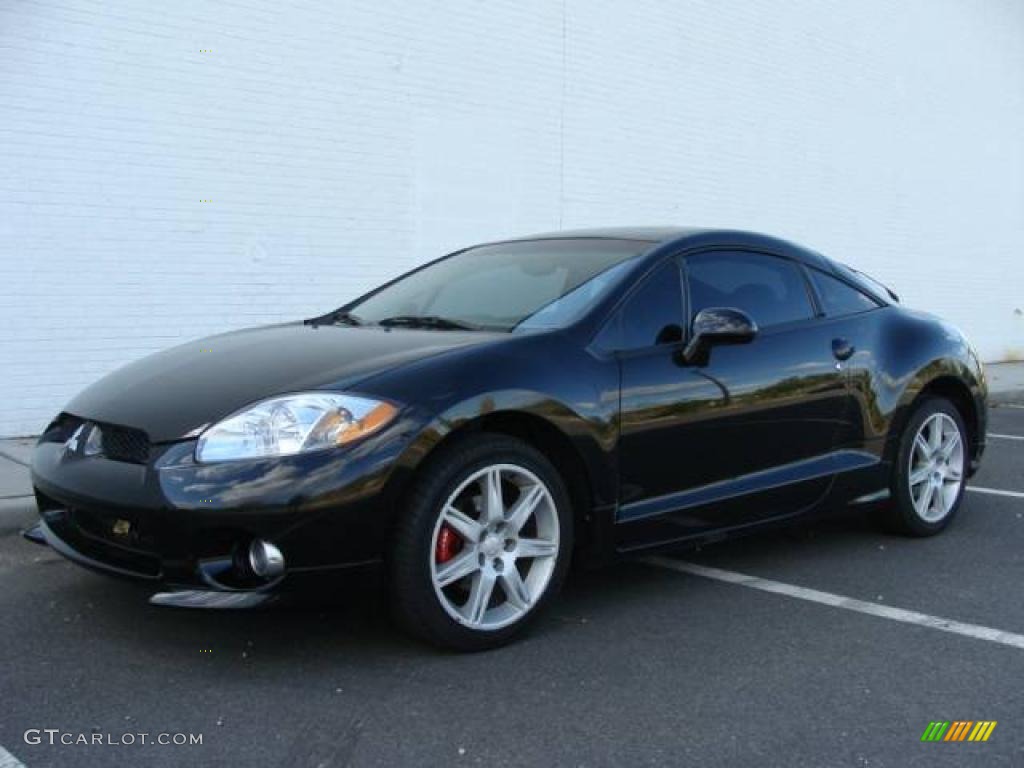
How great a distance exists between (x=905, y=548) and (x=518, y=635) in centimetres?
243

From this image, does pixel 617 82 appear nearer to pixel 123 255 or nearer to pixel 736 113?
pixel 736 113

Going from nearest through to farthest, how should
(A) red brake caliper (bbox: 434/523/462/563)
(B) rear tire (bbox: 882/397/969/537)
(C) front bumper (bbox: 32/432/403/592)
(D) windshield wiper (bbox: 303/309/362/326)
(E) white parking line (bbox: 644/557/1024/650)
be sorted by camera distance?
(C) front bumper (bbox: 32/432/403/592) < (A) red brake caliper (bbox: 434/523/462/563) < (E) white parking line (bbox: 644/557/1024/650) < (D) windshield wiper (bbox: 303/309/362/326) < (B) rear tire (bbox: 882/397/969/537)

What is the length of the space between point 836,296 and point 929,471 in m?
1.08

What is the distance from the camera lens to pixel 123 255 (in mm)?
8375

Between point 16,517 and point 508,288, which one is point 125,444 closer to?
point 508,288

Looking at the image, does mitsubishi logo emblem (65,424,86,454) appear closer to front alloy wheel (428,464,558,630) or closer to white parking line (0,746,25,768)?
white parking line (0,746,25,768)

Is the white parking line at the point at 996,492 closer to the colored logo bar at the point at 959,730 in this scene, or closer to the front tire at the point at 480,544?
the colored logo bar at the point at 959,730

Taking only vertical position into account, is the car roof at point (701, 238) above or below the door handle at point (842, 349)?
above

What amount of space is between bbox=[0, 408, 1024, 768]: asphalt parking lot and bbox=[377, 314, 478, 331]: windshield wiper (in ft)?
3.72

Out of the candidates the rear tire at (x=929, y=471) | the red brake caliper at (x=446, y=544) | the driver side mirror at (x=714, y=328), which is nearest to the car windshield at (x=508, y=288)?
the driver side mirror at (x=714, y=328)

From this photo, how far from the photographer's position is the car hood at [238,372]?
11.8 ft

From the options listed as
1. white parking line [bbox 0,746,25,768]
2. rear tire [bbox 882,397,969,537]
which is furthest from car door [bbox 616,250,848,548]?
white parking line [bbox 0,746,25,768]

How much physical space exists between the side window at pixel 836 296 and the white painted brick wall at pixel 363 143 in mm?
5316

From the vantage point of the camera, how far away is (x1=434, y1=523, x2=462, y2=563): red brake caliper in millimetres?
3650
